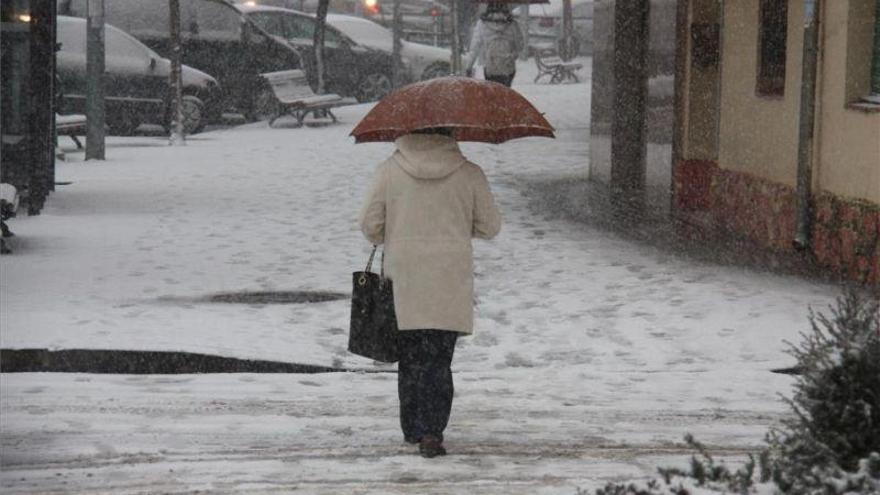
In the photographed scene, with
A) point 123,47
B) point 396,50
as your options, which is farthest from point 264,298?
point 396,50

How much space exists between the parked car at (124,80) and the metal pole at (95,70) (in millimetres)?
3807

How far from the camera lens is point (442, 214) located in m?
7.91

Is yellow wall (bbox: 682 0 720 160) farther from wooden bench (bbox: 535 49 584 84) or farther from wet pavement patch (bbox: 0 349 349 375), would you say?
wooden bench (bbox: 535 49 584 84)

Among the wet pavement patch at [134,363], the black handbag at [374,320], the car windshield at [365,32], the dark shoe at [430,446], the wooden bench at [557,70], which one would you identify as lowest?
the wet pavement patch at [134,363]

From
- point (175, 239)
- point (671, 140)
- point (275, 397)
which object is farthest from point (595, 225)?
point (275, 397)

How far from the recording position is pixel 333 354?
11.0 m

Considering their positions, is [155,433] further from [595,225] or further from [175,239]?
[595,225]

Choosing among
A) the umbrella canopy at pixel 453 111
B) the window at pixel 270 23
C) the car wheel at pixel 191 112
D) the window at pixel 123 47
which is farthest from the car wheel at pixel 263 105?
the umbrella canopy at pixel 453 111

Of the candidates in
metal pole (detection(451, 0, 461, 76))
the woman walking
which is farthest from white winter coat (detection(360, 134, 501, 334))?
metal pole (detection(451, 0, 461, 76))

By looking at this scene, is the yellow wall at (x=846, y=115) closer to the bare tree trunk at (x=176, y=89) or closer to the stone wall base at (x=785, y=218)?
the stone wall base at (x=785, y=218)

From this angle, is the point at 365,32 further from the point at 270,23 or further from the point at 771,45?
the point at 771,45

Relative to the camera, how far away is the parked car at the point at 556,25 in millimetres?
51219

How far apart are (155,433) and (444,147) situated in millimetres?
1791

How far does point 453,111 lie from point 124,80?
A: 2045cm
